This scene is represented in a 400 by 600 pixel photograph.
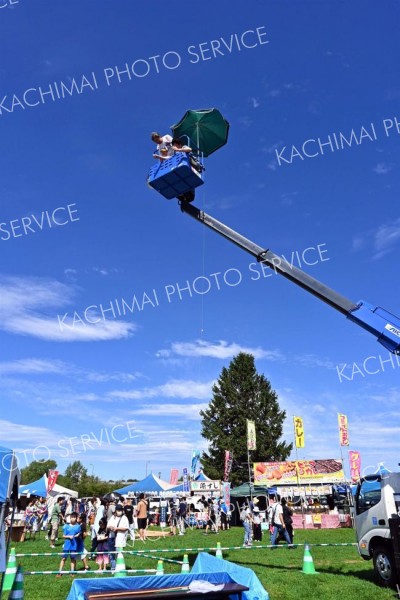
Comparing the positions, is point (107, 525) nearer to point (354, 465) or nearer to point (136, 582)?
point (136, 582)

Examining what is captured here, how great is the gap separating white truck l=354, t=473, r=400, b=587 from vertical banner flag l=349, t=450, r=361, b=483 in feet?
85.8

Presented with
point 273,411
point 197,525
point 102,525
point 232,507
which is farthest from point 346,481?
point 102,525

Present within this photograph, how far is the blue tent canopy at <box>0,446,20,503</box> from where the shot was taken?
8.88 meters

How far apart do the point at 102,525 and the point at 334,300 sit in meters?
9.57

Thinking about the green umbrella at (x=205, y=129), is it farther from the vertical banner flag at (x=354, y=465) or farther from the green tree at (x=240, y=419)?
the green tree at (x=240, y=419)

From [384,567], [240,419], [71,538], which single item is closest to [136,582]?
[384,567]

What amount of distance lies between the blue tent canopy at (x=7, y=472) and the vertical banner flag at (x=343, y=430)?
31.3 meters

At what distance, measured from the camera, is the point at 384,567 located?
33.0 feet

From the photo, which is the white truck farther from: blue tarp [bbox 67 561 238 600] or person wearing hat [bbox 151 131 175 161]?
person wearing hat [bbox 151 131 175 161]

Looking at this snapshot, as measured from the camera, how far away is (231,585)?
5508mm

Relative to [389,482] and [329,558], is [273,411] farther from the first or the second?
[389,482]

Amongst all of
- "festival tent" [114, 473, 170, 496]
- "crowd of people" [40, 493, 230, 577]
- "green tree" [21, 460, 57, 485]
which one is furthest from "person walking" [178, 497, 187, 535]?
"green tree" [21, 460, 57, 485]

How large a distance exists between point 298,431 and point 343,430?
11.8 feet

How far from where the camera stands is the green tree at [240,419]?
53250 millimetres
